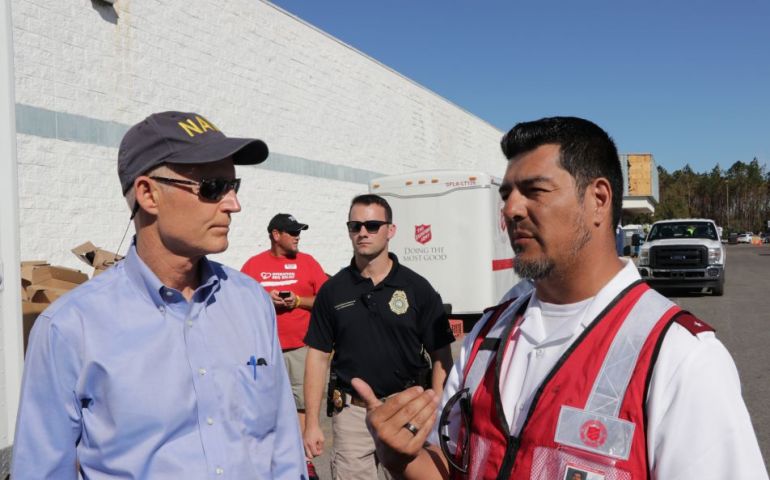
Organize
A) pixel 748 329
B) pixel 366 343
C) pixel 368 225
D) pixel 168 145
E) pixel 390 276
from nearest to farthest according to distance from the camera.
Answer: pixel 168 145 → pixel 366 343 → pixel 390 276 → pixel 368 225 → pixel 748 329

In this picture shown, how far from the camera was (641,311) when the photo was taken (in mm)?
1809

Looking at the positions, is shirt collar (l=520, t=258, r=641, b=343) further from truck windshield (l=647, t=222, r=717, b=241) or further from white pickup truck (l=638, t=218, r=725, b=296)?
truck windshield (l=647, t=222, r=717, b=241)

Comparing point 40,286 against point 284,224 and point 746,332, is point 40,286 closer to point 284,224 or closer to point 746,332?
point 284,224

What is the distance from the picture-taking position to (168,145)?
2.18 metres

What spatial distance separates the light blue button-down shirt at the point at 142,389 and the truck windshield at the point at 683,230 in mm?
20242

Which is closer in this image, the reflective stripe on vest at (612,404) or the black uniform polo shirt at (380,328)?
the reflective stripe on vest at (612,404)

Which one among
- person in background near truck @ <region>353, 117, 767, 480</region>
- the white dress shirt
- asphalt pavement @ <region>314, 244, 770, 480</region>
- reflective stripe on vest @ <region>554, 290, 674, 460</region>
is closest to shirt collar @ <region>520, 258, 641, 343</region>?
person in background near truck @ <region>353, 117, 767, 480</region>

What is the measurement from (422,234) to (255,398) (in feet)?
33.5

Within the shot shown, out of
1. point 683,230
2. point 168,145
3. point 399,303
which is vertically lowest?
point 399,303

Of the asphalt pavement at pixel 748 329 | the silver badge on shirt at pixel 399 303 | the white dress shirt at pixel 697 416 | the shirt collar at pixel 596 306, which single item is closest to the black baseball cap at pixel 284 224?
the silver badge on shirt at pixel 399 303

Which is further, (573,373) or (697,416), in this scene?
(573,373)

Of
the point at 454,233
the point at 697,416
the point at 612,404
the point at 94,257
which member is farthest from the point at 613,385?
the point at 454,233

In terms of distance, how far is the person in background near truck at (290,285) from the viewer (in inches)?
256

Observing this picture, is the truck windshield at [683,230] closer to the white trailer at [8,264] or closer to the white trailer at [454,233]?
the white trailer at [454,233]
